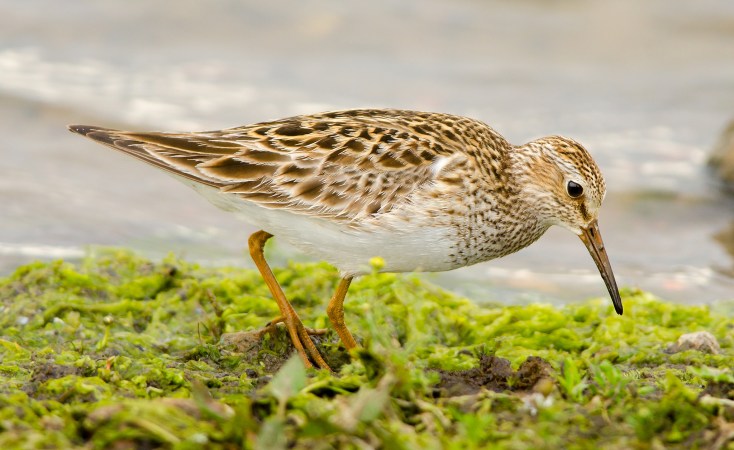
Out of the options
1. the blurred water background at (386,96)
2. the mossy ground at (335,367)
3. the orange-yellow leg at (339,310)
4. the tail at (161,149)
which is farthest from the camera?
the blurred water background at (386,96)

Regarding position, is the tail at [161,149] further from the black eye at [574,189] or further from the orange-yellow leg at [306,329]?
the black eye at [574,189]

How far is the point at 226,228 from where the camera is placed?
10.3 meters

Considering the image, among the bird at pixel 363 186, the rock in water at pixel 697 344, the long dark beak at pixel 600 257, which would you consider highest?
the bird at pixel 363 186

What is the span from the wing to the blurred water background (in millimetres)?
2670

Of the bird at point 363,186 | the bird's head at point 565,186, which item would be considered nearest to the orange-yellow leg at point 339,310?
the bird at point 363,186

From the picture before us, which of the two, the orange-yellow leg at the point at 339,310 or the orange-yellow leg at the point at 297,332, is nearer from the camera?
the orange-yellow leg at the point at 297,332

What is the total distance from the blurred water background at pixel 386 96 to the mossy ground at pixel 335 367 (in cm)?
157

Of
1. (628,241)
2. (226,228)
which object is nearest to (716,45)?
(628,241)

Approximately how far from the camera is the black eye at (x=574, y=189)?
6.56 meters

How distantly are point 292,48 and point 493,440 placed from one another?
1181 centimetres

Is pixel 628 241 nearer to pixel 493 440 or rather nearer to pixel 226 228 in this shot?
pixel 226 228

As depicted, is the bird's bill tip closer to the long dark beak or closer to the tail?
the tail

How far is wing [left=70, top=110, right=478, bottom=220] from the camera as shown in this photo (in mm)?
6109

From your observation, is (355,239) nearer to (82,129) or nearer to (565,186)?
(565,186)
